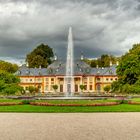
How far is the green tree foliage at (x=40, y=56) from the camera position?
3666 inches

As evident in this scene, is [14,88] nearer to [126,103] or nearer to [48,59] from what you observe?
[126,103]

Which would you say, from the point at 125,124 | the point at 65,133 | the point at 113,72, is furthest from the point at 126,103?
the point at 113,72

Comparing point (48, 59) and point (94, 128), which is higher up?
point (48, 59)

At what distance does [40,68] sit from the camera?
91000 millimetres

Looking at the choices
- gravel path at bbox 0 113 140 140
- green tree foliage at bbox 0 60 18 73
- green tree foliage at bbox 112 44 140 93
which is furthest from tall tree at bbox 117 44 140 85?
green tree foliage at bbox 0 60 18 73

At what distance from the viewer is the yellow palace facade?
296 feet

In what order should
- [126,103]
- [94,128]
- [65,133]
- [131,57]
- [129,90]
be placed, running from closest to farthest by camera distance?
[65,133], [94,128], [126,103], [129,90], [131,57]

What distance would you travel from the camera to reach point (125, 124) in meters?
15.5

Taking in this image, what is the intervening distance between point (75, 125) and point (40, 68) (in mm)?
76511

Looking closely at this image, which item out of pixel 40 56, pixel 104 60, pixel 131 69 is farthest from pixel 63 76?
Result: pixel 131 69

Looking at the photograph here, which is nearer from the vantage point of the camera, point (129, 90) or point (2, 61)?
point (129, 90)

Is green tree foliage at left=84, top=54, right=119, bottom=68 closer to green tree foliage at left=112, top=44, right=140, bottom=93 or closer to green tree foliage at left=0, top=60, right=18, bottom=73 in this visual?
green tree foliage at left=0, top=60, right=18, bottom=73

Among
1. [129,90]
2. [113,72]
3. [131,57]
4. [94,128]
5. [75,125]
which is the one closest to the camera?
[94,128]

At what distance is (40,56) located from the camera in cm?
9244
